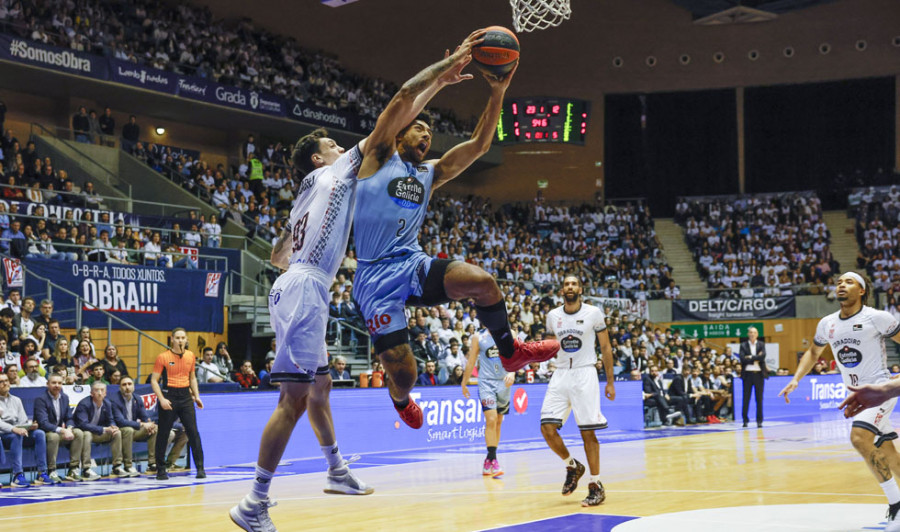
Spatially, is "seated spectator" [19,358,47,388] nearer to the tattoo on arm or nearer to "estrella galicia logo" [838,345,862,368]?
"estrella galicia logo" [838,345,862,368]

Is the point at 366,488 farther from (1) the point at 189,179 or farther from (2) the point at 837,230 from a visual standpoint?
(2) the point at 837,230

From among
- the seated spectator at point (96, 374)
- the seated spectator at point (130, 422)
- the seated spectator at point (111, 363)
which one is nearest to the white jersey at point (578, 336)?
the seated spectator at point (130, 422)

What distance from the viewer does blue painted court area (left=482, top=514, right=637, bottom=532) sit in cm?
785

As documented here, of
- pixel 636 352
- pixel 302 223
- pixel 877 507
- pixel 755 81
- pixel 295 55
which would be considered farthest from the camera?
pixel 755 81

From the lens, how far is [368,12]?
1425 inches

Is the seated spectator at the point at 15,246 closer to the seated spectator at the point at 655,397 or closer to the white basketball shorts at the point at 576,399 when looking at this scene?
the white basketball shorts at the point at 576,399

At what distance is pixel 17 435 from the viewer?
465 inches

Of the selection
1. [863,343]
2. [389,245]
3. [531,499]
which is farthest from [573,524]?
[389,245]

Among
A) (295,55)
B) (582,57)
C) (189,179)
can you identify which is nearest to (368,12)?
(295,55)

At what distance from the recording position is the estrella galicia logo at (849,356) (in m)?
8.44

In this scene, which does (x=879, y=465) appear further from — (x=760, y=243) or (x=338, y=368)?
(x=760, y=243)

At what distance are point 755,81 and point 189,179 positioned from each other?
2278 centimetres

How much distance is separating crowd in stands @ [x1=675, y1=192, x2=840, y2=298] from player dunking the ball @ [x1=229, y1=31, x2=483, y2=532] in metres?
27.8

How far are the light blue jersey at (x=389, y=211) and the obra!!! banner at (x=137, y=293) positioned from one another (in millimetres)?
11494
